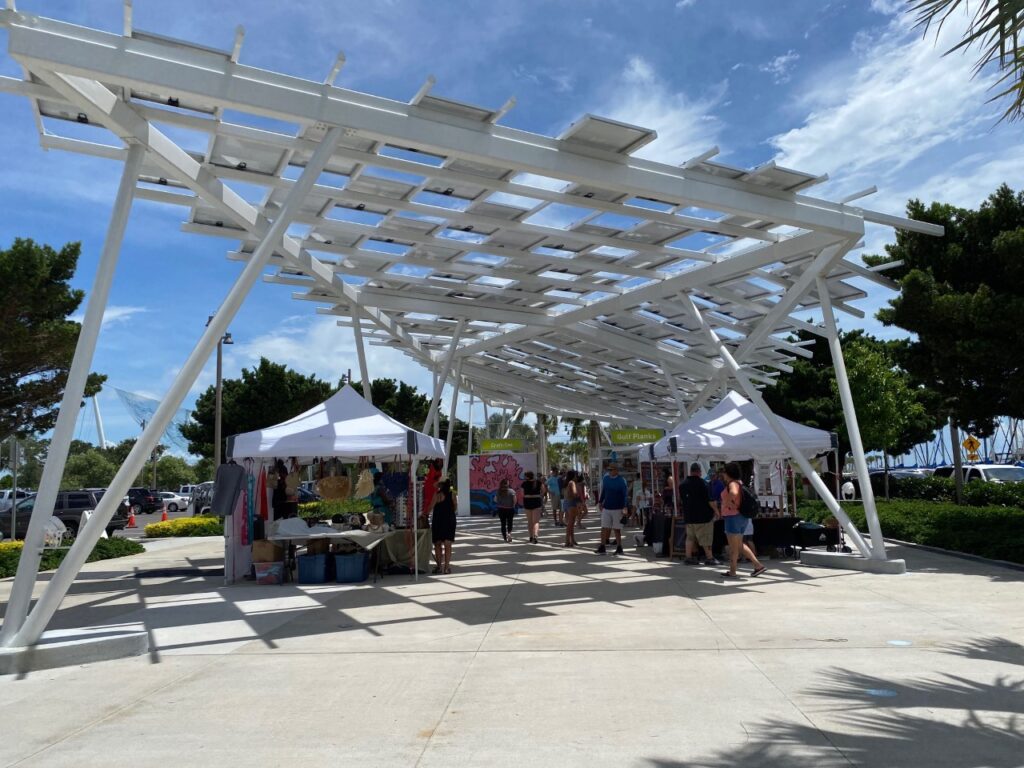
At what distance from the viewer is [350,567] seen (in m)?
12.5

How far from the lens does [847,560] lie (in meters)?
13.2

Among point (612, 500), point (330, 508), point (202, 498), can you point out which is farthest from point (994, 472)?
point (202, 498)

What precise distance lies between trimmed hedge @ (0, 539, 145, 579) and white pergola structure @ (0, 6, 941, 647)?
19.1 feet

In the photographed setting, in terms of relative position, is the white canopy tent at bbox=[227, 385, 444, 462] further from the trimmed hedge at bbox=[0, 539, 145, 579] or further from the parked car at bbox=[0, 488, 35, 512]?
the parked car at bbox=[0, 488, 35, 512]

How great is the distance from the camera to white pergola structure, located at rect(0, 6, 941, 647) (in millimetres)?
7957

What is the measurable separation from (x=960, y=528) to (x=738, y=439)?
5000mm

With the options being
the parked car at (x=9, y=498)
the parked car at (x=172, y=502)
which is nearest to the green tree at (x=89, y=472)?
the parked car at (x=172, y=502)

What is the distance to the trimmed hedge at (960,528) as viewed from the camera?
44.2 feet

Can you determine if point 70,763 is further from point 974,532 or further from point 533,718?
point 974,532

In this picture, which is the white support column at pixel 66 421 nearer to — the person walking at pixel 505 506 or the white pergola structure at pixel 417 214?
the white pergola structure at pixel 417 214

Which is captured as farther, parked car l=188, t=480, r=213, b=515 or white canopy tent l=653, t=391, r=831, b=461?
parked car l=188, t=480, r=213, b=515

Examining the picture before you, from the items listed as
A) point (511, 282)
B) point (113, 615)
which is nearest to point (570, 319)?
point (511, 282)

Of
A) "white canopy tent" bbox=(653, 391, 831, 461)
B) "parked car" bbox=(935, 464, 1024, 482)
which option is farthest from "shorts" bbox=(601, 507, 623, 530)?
"parked car" bbox=(935, 464, 1024, 482)

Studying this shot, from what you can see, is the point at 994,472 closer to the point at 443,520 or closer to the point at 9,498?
the point at 443,520
